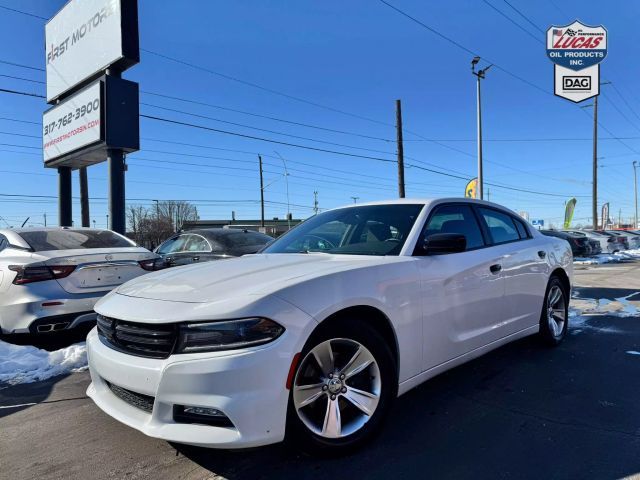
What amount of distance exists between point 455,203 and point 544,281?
4.93ft

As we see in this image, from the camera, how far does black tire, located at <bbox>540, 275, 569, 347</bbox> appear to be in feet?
15.5

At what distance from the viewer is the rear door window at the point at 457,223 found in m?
3.66

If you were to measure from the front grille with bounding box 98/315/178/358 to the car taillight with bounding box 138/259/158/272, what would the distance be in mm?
2728

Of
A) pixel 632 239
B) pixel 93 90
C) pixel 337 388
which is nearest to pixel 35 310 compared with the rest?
pixel 337 388

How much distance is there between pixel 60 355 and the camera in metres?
4.52

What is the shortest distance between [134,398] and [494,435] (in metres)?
Result: 2.20

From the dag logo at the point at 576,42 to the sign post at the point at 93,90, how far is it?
17.6 metres

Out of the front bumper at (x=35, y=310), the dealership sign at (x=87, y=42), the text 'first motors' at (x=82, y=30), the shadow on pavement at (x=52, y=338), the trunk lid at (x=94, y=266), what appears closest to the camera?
the front bumper at (x=35, y=310)

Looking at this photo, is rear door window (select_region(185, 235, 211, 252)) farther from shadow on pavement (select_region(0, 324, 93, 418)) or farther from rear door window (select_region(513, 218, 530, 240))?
rear door window (select_region(513, 218, 530, 240))

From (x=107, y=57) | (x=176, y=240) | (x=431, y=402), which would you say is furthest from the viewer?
(x=107, y=57)

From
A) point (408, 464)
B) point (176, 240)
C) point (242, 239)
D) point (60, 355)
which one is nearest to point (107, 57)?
point (176, 240)

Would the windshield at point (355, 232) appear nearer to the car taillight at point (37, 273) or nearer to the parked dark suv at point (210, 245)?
the car taillight at point (37, 273)

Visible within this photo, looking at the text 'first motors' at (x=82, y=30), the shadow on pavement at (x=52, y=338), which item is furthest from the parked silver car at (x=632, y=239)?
the shadow on pavement at (x=52, y=338)

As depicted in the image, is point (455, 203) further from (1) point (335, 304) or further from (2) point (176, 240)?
(2) point (176, 240)
